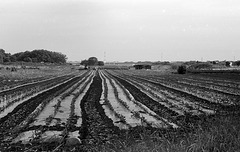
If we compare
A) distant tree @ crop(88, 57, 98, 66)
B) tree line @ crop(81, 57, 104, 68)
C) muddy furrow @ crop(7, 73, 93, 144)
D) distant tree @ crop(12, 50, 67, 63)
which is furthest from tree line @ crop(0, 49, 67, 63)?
muddy furrow @ crop(7, 73, 93, 144)

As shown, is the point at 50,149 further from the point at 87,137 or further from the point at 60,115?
the point at 60,115

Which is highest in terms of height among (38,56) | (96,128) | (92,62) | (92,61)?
(38,56)

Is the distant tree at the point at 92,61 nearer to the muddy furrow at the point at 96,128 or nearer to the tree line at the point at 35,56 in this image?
the tree line at the point at 35,56

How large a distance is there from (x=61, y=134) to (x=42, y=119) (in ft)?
7.70

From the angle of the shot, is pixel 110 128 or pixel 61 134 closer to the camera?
pixel 61 134

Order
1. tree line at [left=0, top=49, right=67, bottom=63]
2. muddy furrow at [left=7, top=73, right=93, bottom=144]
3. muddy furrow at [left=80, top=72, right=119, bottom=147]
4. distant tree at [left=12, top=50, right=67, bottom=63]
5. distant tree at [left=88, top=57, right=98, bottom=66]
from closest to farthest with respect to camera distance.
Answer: muddy furrow at [left=7, top=73, right=93, bottom=144], muddy furrow at [left=80, top=72, right=119, bottom=147], tree line at [left=0, top=49, right=67, bottom=63], distant tree at [left=12, top=50, right=67, bottom=63], distant tree at [left=88, top=57, right=98, bottom=66]

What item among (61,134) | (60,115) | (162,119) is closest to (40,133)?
(61,134)

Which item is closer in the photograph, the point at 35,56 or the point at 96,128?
the point at 96,128

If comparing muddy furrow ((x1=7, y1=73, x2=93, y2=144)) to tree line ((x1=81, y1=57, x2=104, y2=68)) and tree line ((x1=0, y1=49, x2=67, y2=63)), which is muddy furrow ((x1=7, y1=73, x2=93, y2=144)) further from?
tree line ((x1=81, y1=57, x2=104, y2=68))

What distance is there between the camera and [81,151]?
5.89m

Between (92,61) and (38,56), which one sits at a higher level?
(38,56)

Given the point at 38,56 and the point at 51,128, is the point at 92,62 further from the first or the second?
the point at 51,128

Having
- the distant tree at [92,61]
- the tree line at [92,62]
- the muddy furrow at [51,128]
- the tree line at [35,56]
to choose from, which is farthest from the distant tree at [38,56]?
the muddy furrow at [51,128]

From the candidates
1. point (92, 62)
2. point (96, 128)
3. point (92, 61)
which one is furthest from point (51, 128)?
point (92, 61)
